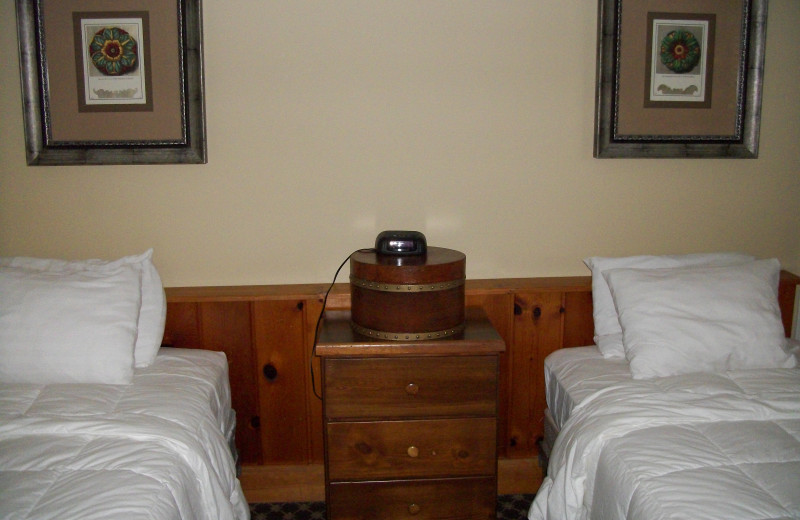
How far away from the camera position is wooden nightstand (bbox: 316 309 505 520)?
1.78 meters

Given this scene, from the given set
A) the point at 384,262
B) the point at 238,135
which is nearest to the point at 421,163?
the point at 384,262

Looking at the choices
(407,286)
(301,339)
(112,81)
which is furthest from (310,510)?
(112,81)

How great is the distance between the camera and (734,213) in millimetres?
2188

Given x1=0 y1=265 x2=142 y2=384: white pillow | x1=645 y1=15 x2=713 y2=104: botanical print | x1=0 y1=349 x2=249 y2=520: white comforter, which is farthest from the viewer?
x1=645 y1=15 x2=713 y2=104: botanical print

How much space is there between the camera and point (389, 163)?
2.08m

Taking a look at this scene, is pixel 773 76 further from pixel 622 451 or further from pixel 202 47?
pixel 202 47

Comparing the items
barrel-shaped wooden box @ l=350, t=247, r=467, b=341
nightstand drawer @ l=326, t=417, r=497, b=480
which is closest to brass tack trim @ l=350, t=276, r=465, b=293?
barrel-shaped wooden box @ l=350, t=247, r=467, b=341

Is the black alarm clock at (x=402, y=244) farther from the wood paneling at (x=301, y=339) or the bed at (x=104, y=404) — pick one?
the bed at (x=104, y=404)

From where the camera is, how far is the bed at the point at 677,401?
128 centimetres

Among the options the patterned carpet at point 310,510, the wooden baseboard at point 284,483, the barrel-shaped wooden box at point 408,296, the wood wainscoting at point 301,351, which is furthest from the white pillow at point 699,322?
the wooden baseboard at point 284,483

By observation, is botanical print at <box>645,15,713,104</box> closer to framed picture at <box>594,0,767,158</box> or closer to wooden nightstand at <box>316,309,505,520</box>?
framed picture at <box>594,0,767,158</box>

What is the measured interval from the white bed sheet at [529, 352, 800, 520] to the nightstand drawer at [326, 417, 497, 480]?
23 cm

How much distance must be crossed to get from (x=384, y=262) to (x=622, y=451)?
2.57 ft

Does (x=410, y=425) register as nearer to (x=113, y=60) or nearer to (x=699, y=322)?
(x=699, y=322)
